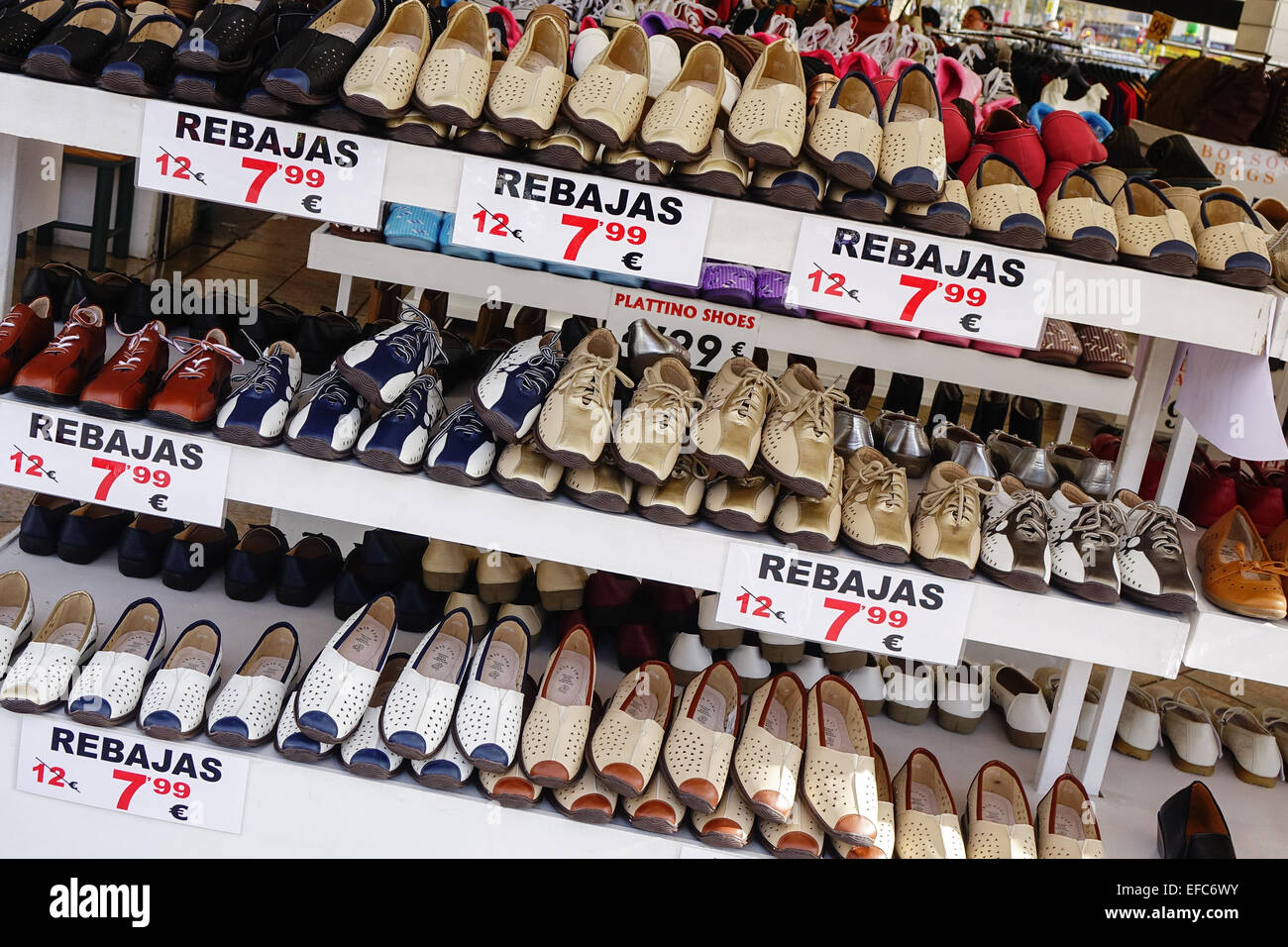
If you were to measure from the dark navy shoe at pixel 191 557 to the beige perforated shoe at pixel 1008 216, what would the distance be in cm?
134

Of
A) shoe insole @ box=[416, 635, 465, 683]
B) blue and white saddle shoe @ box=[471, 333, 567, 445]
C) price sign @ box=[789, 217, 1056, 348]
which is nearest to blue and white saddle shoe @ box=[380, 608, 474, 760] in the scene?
shoe insole @ box=[416, 635, 465, 683]

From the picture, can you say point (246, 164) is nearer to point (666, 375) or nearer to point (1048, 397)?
point (666, 375)

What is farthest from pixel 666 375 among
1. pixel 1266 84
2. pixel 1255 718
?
pixel 1266 84

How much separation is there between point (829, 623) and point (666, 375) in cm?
46

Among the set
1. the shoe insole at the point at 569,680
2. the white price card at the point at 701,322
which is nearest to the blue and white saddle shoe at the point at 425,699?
the shoe insole at the point at 569,680

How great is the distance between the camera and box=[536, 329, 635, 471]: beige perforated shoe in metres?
1.46

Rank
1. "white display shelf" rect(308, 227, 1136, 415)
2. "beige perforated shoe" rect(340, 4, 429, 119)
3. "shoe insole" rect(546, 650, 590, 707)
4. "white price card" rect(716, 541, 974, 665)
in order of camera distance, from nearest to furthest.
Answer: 1. "beige perforated shoe" rect(340, 4, 429, 119)
2. "white price card" rect(716, 541, 974, 665)
3. "shoe insole" rect(546, 650, 590, 707)
4. "white display shelf" rect(308, 227, 1136, 415)

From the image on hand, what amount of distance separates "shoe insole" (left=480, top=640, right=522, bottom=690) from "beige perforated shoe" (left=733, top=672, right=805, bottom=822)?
351 mm

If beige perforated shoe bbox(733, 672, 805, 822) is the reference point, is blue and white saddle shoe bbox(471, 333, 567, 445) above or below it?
above

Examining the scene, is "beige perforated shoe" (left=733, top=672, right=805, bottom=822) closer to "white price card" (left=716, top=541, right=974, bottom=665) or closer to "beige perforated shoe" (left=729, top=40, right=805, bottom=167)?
"white price card" (left=716, top=541, right=974, bottom=665)

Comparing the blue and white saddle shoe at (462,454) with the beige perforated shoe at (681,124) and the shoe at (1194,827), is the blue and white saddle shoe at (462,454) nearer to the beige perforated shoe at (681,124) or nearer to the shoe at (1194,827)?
the beige perforated shoe at (681,124)

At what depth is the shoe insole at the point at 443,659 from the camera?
5.48ft

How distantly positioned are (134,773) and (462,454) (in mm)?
678
